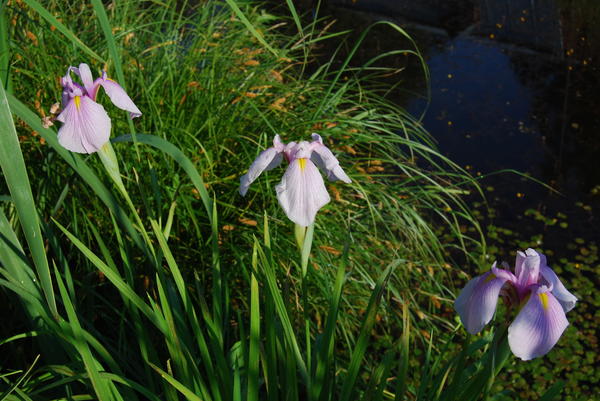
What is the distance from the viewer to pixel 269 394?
1371 millimetres

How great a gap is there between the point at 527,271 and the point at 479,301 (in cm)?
9

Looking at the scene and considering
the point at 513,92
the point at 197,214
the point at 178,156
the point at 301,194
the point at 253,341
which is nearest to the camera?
the point at 301,194

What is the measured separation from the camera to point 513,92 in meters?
4.65

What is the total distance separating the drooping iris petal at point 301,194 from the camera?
118 centimetres

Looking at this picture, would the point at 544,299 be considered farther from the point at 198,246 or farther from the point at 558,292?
the point at 198,246

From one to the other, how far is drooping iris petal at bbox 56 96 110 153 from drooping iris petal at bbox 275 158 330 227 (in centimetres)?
32

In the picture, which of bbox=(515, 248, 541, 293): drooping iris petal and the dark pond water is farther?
the dark pond water

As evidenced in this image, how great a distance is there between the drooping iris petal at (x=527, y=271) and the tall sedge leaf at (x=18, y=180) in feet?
2.48

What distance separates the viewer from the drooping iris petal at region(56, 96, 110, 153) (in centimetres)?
120

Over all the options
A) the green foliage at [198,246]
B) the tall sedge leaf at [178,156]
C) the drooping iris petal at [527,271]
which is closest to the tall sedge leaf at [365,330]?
the green foliage at [198,246]

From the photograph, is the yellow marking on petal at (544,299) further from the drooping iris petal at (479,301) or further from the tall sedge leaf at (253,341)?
the tall sedge leaf at (253,341)

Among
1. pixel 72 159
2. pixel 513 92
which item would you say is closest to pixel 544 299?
pixel 72 159

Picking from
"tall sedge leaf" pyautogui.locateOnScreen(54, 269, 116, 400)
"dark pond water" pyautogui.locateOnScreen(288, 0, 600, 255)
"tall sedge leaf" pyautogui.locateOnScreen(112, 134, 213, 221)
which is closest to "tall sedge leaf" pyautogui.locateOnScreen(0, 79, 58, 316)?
"tall sedge leaf" pyautogui.locateOnScreen(54, 269, 116, 400)

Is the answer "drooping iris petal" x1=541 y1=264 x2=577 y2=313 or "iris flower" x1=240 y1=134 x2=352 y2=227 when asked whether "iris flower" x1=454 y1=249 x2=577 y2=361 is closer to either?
"drooping iris petal" x1=541 y1=264 x2=577 y2=313
